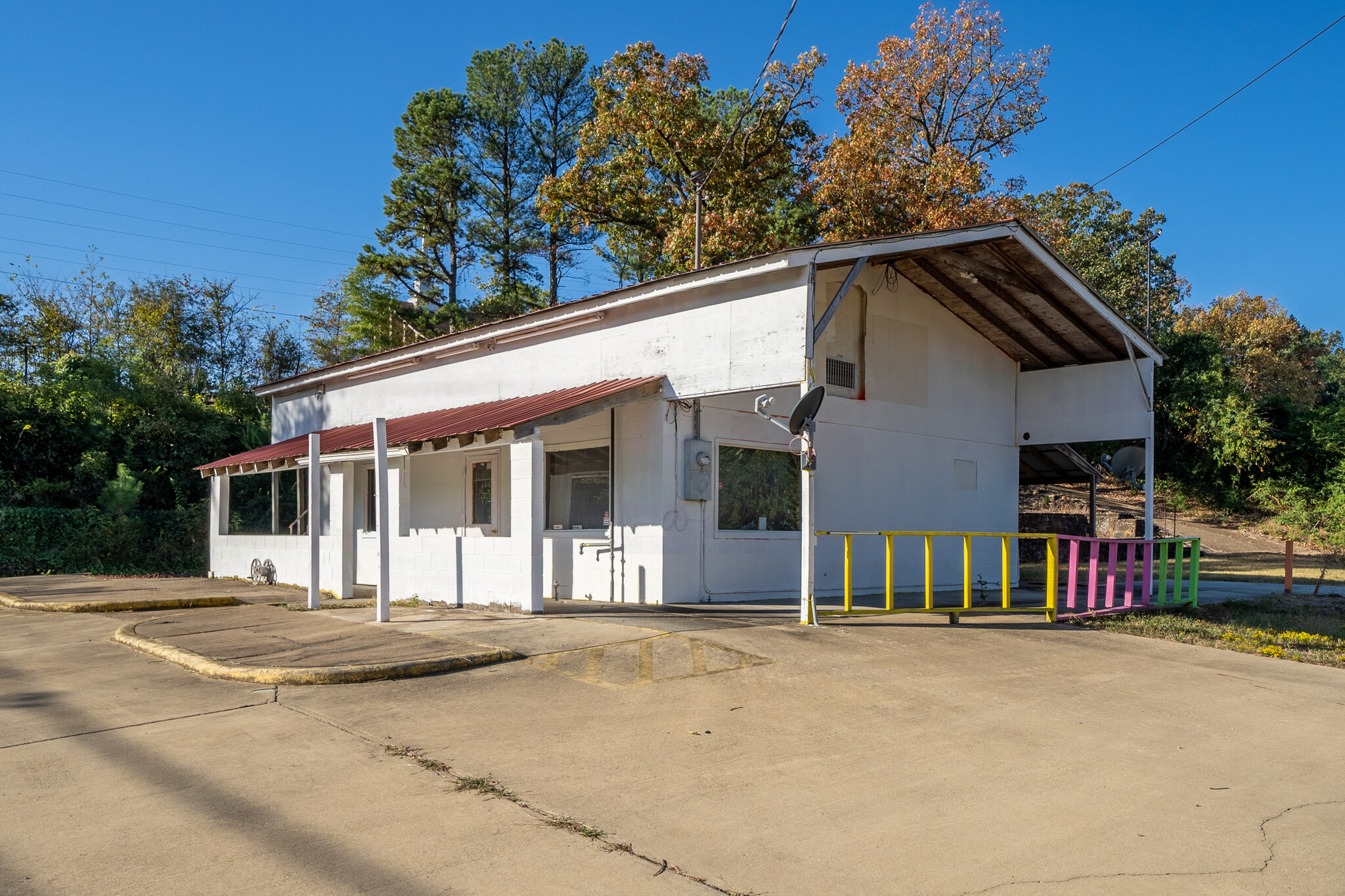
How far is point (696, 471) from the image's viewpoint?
12.2 metres

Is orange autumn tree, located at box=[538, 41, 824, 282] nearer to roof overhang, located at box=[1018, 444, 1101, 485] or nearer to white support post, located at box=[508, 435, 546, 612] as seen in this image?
roof overhang, located at box=[1018, 444, 1101, 485]

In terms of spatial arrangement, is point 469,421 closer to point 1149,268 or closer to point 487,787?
point 487,787

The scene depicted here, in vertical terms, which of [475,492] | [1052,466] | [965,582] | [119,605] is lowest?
[119,605]

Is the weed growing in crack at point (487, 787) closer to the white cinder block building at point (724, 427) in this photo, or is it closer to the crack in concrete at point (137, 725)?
the crack in concrete at point (137, 725)

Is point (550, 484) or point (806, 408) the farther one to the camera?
point (550, 484)

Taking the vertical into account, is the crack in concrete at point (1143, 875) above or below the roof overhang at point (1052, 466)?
below

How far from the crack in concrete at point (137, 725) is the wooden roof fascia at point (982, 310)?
1025 centimetres

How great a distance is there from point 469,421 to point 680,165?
1776 cm

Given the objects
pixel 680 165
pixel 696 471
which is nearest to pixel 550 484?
pixel 696 471

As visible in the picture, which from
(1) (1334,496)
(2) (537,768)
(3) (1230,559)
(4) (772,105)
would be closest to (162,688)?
(2) (537,768)

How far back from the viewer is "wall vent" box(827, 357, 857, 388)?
13.8 m

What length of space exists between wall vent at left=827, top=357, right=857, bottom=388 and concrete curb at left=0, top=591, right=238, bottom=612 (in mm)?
9584

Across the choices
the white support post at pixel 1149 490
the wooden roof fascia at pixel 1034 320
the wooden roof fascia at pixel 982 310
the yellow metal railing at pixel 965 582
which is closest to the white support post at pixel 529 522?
the yellow metal railing at pixel 965 582

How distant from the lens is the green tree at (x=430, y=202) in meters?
35.0
